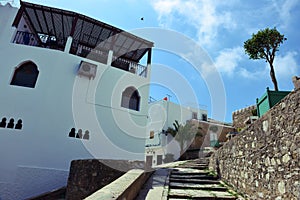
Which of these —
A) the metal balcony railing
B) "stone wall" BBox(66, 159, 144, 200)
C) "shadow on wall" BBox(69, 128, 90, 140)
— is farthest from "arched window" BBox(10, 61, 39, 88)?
"stone wall" BBox(66, 159, 144, 200)

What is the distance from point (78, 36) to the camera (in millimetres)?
11461

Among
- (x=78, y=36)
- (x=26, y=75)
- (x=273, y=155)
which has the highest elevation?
(x=78, y=36)

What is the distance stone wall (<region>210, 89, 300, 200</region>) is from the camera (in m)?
1.84

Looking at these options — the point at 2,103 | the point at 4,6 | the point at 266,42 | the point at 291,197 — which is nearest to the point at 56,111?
the point at 2,103

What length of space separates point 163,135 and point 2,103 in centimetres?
1148

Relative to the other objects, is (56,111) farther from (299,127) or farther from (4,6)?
(299,127)

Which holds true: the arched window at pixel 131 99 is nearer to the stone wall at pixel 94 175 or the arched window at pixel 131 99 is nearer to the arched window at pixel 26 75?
the arched window at pixel 26 75

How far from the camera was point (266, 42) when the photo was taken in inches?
365

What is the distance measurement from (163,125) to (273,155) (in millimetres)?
14417

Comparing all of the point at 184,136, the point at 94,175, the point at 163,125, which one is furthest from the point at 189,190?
the point at 163,125

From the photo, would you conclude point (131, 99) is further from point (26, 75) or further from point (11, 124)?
point (11, 124)

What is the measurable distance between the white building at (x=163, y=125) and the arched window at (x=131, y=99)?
202 inches

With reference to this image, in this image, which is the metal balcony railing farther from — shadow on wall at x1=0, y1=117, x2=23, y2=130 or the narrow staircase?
the narrow staircase

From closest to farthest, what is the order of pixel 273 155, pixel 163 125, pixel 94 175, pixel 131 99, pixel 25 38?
pixel 273 155
pixel 94 175
pixel 25 38
pixel 131 99
pixel 163 125
